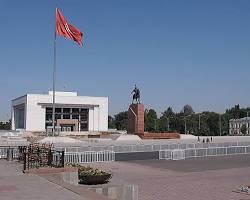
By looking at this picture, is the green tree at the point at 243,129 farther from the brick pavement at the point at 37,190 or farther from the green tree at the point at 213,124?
the brick pavement at the point at 37,190

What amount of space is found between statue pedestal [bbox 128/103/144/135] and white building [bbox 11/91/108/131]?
3938cm

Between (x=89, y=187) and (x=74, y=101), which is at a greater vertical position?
(x=74, y=101)

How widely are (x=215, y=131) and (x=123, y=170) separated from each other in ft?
271

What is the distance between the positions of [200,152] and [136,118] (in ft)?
83.5

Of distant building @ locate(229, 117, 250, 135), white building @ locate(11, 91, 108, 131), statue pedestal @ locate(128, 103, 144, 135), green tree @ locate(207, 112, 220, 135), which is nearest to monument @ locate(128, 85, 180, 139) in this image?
statue pedestal @ locate(128, 103, 144, 135)

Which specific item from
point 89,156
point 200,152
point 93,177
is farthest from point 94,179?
point 200,152

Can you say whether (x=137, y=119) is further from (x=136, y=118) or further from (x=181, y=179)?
(x=181, y=179)

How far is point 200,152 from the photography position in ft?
88.9

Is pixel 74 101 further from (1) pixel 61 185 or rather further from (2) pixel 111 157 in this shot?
(1) pixel 61 185

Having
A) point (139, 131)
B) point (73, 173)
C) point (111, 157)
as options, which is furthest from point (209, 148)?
point (139, 131)

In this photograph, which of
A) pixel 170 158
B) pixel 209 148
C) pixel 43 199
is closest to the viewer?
pixel 43 199

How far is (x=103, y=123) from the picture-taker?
95.9m

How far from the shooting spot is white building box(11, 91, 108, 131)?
89.4 metres

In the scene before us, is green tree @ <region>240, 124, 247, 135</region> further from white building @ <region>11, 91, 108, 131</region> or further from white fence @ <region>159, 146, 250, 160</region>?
white fence @ <region>159, 146, 250, 160</region>
